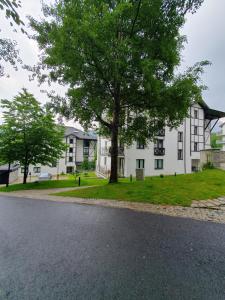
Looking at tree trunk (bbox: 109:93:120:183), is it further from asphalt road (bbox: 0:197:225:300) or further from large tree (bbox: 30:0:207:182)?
asphalt road (bbox: 0:197:225:300)

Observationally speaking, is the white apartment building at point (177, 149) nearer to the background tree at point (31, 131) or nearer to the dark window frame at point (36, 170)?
the background tree at point (31, 131)

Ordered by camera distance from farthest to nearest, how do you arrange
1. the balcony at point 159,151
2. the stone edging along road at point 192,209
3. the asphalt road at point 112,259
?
the balcony at point 159,151 < the stone edging along road at point 192,209 < the asphalt road at point 112,259

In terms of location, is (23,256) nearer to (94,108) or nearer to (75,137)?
(94,108)

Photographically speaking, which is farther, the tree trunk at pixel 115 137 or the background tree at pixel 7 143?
the background tree at pixel 7 143

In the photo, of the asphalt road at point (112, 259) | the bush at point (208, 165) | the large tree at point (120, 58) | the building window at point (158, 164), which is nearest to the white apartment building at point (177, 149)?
the building window at point (158, 164)

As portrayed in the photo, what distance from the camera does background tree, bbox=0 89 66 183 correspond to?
51.0 ft

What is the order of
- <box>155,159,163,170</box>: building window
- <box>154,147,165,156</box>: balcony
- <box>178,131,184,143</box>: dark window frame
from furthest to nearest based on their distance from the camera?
<box>178,131,184,143</box>: dark window frame, <box>155,159,163,170</box>: building window, <box>154,147,165,156</box>: balcony

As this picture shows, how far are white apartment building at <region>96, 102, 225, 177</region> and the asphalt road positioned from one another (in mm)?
21475

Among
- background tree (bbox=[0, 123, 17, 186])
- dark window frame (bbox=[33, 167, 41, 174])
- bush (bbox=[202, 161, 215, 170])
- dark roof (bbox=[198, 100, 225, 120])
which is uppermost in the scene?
dark roof (bbox=[198, 100, 225, 120])

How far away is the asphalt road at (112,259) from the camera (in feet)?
8.09

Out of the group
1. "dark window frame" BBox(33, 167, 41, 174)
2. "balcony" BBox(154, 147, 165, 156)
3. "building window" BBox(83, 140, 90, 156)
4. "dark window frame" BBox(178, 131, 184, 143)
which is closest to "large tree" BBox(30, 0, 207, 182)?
"balcony" BBox(154, 147, 165, 156)

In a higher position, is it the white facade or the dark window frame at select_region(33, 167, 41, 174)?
the white facade

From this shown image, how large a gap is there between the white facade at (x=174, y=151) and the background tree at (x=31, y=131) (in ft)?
40.8

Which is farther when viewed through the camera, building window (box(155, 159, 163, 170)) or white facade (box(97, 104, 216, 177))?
building window (box(155, 159, 163, 170))
